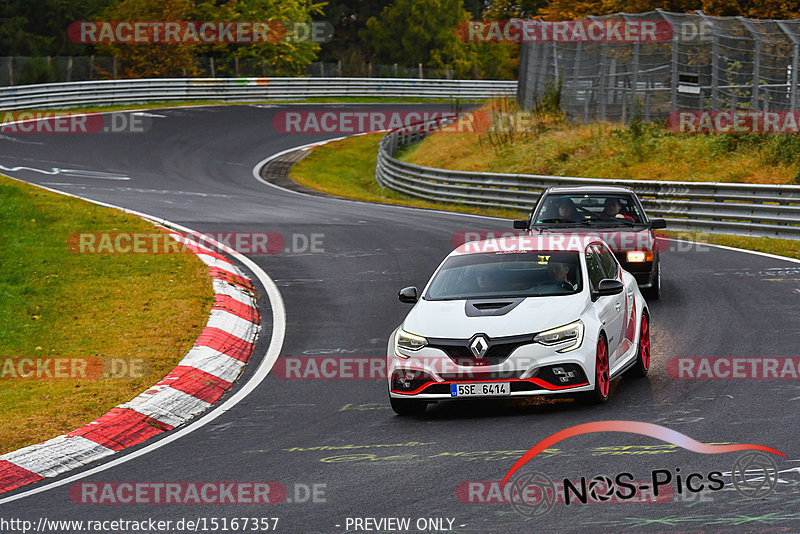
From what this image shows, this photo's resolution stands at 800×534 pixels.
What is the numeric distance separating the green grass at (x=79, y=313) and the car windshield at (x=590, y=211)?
201 inches

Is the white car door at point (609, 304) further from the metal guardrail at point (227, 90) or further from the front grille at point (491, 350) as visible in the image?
the metal guardrail at point (227, 90)

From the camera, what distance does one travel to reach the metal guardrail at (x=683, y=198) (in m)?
21.5

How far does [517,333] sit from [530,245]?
6.45 ft

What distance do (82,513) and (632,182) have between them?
1965 centimetres

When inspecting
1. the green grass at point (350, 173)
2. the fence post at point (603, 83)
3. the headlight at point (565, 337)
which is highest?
the fence post at point (603, 83)

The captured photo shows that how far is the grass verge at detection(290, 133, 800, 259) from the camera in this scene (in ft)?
69.8

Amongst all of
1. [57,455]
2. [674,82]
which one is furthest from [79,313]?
[674,82]

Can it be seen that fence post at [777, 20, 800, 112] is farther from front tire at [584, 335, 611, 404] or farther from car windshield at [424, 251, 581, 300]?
front tire at [584, 335, 611, 404]

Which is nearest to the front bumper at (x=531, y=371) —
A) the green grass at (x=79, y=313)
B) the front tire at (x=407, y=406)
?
the front tire at (x=407, y=406)

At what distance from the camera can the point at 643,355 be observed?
34.7 ft

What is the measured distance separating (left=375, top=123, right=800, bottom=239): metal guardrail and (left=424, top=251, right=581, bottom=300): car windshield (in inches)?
470

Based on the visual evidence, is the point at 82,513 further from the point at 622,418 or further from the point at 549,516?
the point at 622,418

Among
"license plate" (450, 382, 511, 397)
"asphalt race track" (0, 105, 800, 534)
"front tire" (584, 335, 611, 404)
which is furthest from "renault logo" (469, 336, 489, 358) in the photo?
"front tire" (584, 335, 611, 404)

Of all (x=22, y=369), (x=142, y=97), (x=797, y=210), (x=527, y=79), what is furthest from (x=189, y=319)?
(x=142, y=97)
